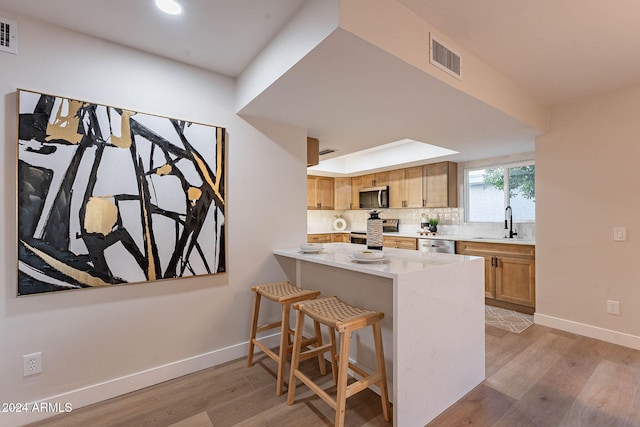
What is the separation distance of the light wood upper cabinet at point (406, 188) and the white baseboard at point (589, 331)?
7.77ft

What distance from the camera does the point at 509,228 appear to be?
415 centimetres

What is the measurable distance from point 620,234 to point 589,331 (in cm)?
100

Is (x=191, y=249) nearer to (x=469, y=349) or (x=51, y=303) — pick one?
(x=51, y=303)

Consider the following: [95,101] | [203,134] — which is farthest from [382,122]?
[95,101]

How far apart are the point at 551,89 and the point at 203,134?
10.5 ft

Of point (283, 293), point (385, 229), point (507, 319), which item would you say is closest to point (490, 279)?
point (507, 319)

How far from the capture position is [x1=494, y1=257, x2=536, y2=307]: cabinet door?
3.43m

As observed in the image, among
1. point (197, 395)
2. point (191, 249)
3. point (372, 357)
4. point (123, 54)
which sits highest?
point (123, 54)

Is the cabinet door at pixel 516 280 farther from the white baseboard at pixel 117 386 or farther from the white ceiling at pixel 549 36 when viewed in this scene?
the white baseboard at pixel 117 386

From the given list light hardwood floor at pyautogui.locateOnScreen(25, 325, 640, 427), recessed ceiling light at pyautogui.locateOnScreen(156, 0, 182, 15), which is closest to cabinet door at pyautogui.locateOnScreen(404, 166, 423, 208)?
light hardwood floor at pyautogui.locateOnScreen(25, 325, 640, 427)

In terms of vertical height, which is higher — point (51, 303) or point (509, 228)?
point (509, 228)

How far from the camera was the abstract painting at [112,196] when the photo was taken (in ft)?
5.53

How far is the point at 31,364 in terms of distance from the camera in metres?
1.70

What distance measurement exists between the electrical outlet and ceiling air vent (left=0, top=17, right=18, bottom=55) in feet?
5.86
